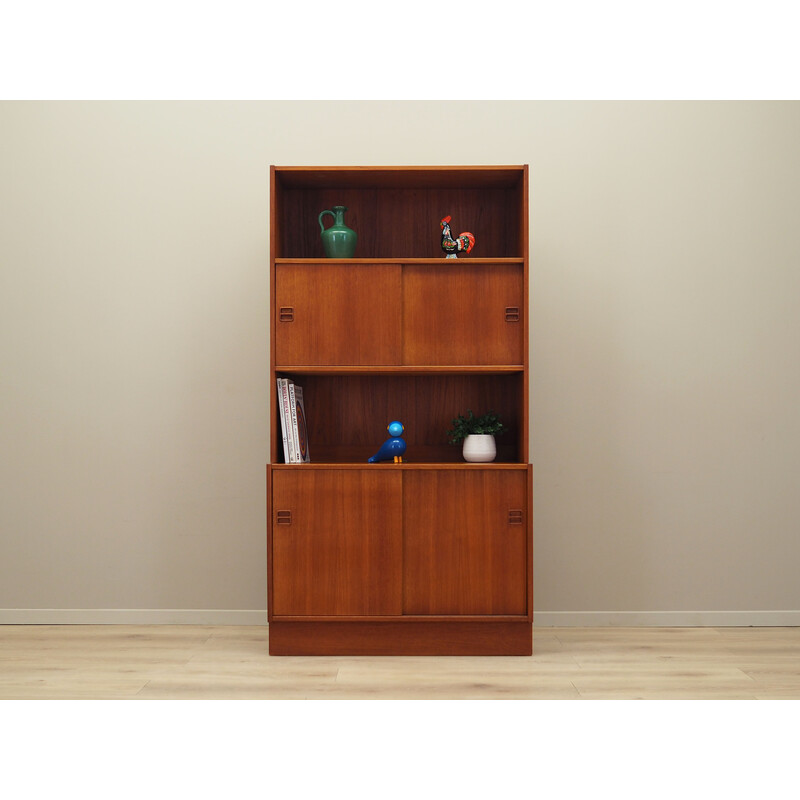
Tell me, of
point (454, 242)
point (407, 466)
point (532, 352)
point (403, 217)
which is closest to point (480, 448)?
point (407, 466)

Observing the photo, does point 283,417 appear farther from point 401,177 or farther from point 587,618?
point 587,618

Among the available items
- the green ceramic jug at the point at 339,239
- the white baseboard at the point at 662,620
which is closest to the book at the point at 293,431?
the green ceramic jug at the point at 339,239

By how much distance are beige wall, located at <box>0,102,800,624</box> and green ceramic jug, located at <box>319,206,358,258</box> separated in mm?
→ 461

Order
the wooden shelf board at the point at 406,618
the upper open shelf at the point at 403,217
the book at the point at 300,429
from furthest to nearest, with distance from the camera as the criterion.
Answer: the upper open shelf at the point at 403,217
the book at the point at 300,429
the wooden shelf board at the point at 406,618

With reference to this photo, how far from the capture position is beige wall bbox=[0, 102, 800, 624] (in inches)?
139

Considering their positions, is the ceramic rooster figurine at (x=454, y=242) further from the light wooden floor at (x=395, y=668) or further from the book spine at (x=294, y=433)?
the light wooden floor at (x=395, y=668)

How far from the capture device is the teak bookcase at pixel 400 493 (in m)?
3.05

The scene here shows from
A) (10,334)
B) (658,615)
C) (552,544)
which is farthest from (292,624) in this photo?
(10,334)

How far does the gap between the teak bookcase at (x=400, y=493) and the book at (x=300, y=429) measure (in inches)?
3.6

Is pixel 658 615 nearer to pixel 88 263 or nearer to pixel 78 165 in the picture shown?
pixel 88 263

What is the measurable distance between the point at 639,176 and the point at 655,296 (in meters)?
0.56

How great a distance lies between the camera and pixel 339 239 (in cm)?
320

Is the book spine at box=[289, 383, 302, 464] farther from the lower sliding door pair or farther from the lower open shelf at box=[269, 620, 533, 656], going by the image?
the lower open shelf at box=[269, 620, 533, 656]

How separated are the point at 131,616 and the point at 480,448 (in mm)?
1778
